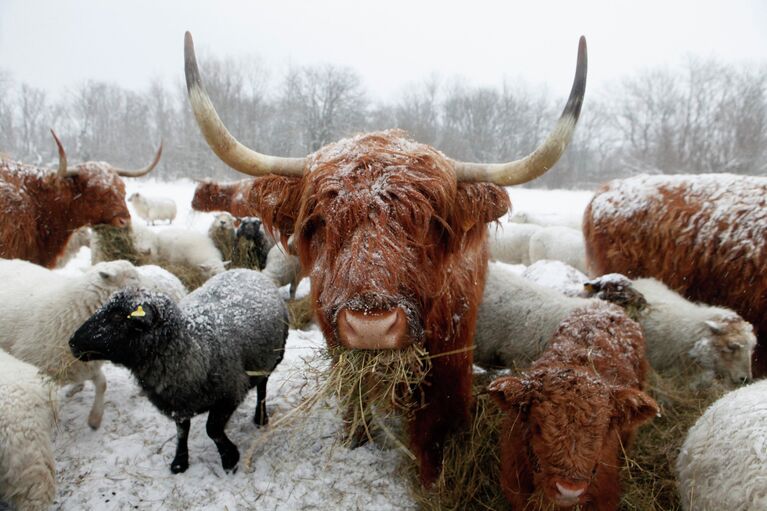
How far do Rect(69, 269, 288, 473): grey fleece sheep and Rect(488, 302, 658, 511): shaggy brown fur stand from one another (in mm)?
1759

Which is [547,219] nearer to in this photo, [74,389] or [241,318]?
[241,318]

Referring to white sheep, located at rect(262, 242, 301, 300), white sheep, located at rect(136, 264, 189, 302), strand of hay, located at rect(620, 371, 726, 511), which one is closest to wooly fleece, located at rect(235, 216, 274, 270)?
white sheep, located at rect(262, 242, 301, 300)

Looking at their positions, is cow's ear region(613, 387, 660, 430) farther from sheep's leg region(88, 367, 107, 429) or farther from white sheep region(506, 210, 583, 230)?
white sheep region(506, 210, 583, 230)

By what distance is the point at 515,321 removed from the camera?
13.8 ft

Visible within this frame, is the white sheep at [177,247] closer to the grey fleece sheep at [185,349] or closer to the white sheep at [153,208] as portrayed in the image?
the grey fleece sheep at [185,349]

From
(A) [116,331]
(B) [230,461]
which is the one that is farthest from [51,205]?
(B) [230,461]

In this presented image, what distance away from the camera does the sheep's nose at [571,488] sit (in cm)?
221

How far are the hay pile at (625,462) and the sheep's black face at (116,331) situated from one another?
2.49 m

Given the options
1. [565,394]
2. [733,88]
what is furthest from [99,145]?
[733,88]

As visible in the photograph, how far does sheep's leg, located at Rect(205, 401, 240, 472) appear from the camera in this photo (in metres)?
3.39

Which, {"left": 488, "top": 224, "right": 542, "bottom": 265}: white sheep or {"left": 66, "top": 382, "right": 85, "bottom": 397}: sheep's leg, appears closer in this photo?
{"left": 66, "top": 382, "right": 85, "bottom": 397}: sheep's leg

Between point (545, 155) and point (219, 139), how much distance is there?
6.26 ft

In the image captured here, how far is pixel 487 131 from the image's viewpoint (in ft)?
153

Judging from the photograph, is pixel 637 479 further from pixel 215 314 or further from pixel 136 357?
pixel 136 357
